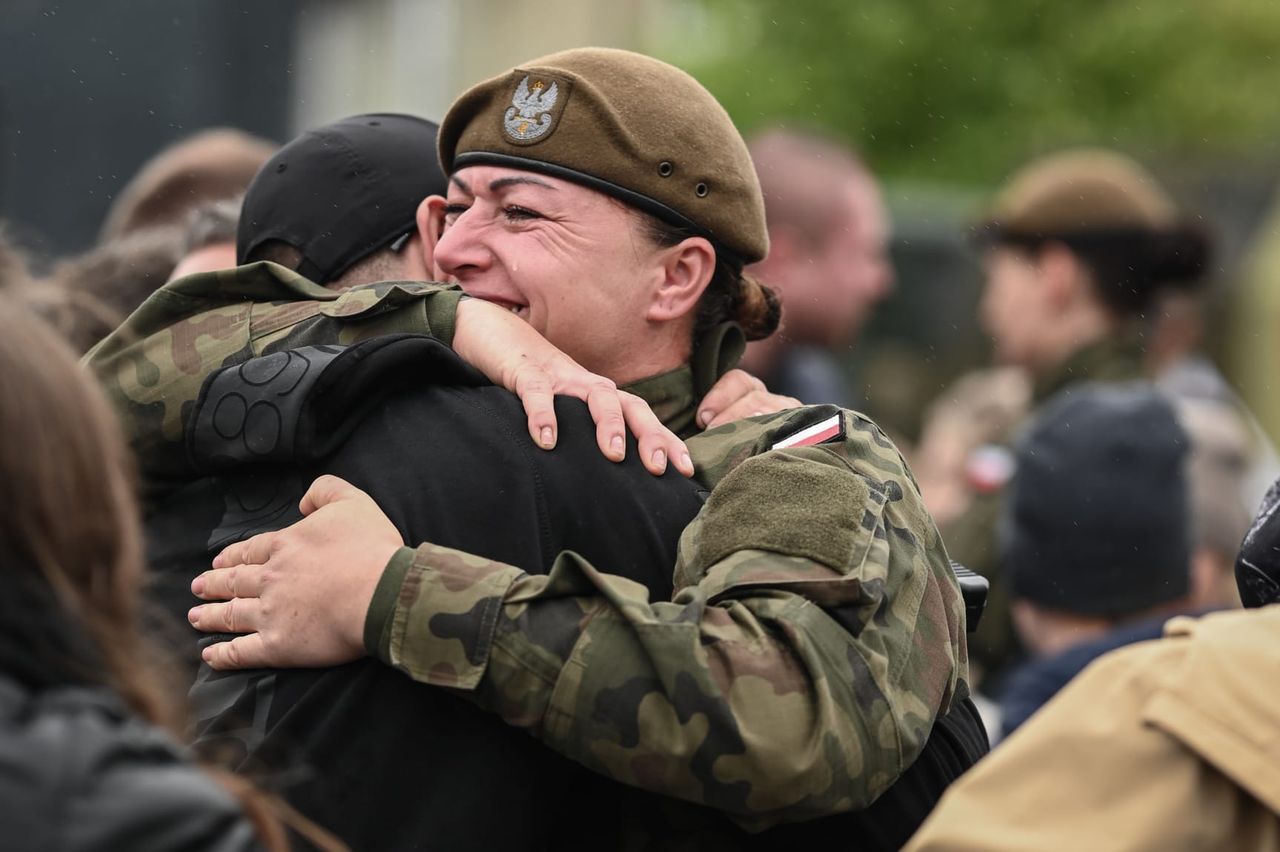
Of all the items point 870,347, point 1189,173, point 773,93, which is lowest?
point 773,93

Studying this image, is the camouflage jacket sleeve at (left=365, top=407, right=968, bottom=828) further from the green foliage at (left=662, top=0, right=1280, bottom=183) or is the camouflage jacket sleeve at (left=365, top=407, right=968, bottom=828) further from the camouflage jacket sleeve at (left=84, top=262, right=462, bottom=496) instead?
the green foliage at (left=662, top=0, right=1280, bottom=183)

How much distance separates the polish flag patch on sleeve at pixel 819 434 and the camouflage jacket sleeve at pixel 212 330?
0.55 metres

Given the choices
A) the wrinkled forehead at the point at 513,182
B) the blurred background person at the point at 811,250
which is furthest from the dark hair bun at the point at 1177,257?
the wrinkled forehead at the point at 513,182

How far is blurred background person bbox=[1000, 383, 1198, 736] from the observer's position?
474 cm

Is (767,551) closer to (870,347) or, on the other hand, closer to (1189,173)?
(870,347)

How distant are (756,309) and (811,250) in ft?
12.4

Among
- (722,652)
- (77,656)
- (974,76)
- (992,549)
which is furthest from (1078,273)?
(974,76)

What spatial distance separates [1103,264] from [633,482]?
4.43 metres

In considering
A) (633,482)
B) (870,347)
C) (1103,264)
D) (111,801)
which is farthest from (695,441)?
(870,347)

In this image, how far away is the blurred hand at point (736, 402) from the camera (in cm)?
295

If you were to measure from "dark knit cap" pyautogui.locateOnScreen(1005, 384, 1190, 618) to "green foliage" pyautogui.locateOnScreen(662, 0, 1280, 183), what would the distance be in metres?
17.1

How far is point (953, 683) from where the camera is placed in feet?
8.64

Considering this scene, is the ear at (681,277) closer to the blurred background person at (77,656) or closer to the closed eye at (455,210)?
the closed eye at (455,210)

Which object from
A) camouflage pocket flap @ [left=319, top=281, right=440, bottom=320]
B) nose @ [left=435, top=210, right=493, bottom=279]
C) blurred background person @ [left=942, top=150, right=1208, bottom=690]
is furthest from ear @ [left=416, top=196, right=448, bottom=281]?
blurred background person @ [left=942, top=150, right=1208, bottom=690]
